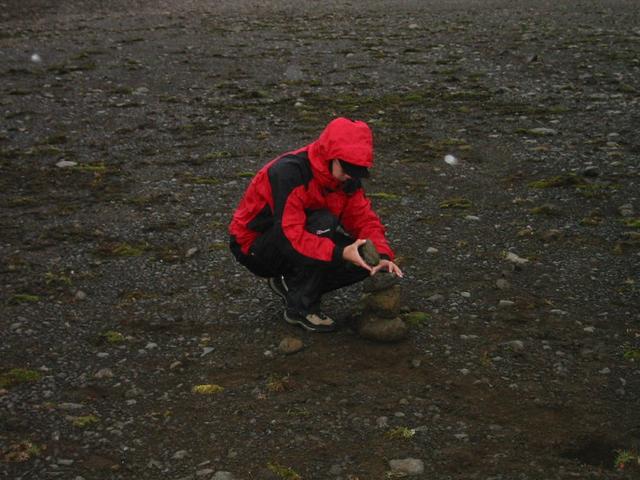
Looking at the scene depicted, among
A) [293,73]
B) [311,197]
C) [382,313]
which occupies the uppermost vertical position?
[311,197]

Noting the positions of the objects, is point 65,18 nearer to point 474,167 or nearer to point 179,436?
point 474,167

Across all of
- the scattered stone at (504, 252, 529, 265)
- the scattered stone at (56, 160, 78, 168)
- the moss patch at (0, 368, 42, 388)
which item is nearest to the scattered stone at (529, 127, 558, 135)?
the scattered stone at (504, 252, 529, 265)

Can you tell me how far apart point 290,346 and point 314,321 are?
1.46 feet

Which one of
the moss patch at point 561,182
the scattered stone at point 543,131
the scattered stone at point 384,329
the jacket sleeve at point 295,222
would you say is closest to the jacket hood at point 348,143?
the jacket sleeve at point 295,222

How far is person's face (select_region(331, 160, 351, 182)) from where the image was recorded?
6268 mm

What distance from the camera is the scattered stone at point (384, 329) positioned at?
6.64 metres

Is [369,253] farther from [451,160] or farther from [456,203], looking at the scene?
[451,160]

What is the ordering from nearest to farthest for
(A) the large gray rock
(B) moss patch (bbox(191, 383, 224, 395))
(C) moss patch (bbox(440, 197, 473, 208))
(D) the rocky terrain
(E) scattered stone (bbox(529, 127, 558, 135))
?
(D) the rocky terrain < (B) moss patch (bbox(191, 383, 224, 395)) < (A) the large gray rock < (C) moss patch (bbox(440, 197, 473, 208)) < (E) scattered stone (bbox(529, 127, 558, 135))

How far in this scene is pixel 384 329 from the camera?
21.7ft

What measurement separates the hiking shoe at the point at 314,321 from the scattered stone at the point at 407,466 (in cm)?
203

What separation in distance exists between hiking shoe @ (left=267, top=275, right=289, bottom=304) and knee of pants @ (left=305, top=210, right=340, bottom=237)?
0.95m

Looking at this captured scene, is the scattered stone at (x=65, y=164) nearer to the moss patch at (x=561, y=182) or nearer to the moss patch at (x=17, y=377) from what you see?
the moss patch at (x=17, y=377)

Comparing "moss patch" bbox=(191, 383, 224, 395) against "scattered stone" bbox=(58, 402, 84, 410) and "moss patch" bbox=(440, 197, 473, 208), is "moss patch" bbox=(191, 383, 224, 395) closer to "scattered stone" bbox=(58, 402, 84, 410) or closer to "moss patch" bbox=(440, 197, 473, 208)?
"scattered stone" bbox=(58, 402, 84, 410)

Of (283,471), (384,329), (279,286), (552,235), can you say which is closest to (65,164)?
(279,286)
